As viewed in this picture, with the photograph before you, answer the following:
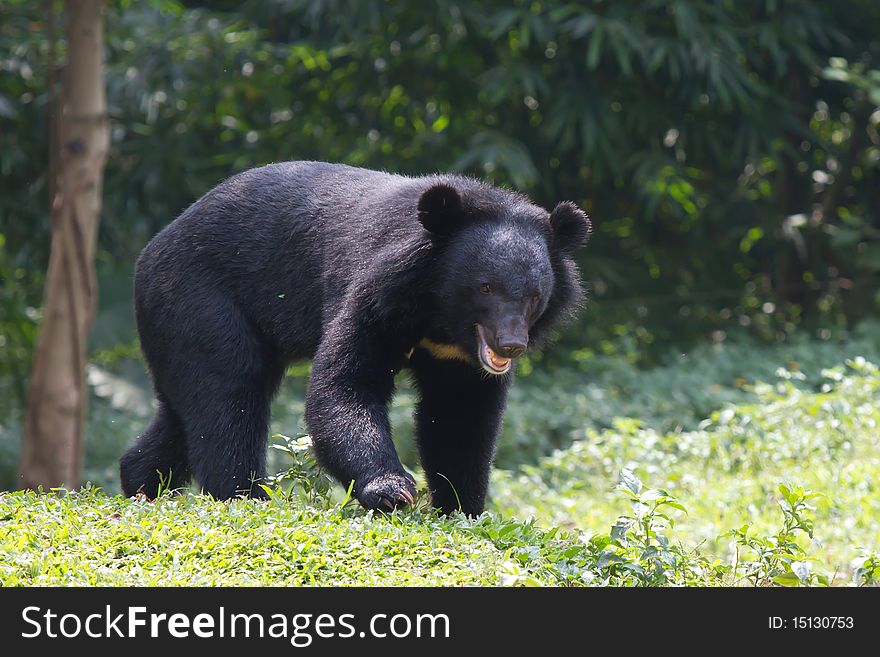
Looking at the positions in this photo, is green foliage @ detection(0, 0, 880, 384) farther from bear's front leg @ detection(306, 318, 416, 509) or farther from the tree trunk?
bear's front leg @ detection(306, 318, 416, 509)

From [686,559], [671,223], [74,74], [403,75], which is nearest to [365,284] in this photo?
[686,559]

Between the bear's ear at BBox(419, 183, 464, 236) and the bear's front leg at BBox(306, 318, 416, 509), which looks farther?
the bear's ear at BBox(419, 183, 464, 236)

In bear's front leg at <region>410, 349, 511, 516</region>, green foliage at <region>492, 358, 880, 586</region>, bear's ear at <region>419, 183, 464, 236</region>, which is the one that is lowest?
green foliage at <region>492, 358, 880, 586</region>

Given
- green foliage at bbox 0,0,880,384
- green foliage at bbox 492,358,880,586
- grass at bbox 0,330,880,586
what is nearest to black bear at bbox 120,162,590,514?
grass at bbox 0,330,880,586

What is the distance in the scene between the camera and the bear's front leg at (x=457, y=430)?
5184mm

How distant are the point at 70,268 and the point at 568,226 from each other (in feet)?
13.7

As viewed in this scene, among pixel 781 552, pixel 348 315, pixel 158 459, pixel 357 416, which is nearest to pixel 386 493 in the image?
pixel 357 416

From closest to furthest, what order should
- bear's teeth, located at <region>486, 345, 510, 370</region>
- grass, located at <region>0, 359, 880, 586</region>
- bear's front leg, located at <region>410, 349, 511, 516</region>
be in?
1. grass, located at <region>0, 359, 880, 586</region>
2. bear's teeth, located at <region>486, 345, 510, 370</region>
3. bear's front leg, located at <region>410, 349, 511, 516</region>

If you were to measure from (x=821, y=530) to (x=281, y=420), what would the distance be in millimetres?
5337

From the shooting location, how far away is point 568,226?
513 centimetres

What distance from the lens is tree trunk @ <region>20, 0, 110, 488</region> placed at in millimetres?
8109

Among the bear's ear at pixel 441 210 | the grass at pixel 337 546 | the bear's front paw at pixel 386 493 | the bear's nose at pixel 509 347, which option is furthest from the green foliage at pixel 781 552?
the bear's ear at pixel 441 210

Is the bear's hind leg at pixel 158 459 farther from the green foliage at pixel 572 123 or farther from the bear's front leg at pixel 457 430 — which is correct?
the green foliage at pixel 572 123

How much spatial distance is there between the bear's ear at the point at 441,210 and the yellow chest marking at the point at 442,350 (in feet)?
1.49
